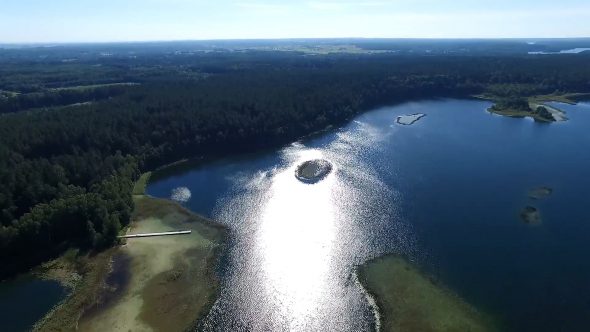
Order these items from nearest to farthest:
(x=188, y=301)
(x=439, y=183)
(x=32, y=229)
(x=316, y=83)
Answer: (x=188, y=301) → (x=32, y=229) → (x=439, y=183) → (x=316, y=83)

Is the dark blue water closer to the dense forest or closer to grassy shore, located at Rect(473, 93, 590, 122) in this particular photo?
the dense forest

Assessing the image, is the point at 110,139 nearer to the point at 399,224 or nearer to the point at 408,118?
the point at 399,224

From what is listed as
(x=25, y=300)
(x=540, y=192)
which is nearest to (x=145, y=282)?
(x=25, y=300)

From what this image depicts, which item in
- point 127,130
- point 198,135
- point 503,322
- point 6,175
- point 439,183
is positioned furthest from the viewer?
point 198,135

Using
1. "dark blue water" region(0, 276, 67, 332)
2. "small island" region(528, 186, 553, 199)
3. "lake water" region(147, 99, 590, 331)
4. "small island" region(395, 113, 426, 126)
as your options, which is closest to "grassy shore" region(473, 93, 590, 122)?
"lake water" region(147, 99, 590, 331)

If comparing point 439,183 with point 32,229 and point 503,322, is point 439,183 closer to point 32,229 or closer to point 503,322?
point 503,322

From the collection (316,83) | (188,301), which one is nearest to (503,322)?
(188,301)
